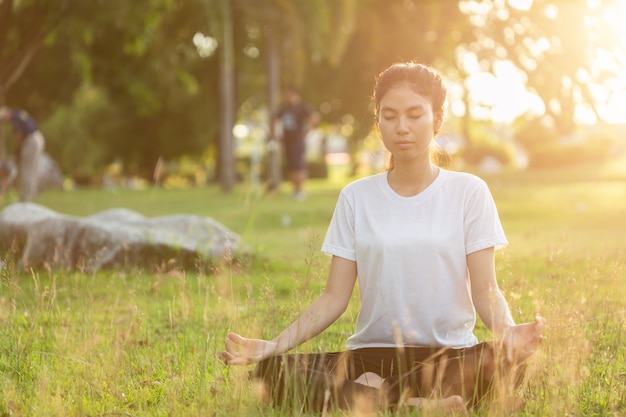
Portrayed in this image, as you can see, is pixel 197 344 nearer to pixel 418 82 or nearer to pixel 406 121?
pixel 406 121

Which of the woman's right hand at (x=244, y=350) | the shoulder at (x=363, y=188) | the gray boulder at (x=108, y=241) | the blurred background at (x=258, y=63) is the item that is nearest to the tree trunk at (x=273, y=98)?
the blurred background at (x=258, y=63)

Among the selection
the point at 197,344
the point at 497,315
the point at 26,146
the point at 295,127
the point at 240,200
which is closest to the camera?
the point at 497,315

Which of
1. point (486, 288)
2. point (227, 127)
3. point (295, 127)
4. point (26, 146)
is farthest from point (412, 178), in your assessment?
point (227, 127)

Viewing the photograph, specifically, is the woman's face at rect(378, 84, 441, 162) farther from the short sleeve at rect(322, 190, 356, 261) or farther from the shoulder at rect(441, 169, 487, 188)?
the short sleeve at rect(322, 190, 356, 261)

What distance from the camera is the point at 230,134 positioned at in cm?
2359

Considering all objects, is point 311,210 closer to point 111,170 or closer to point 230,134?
point 230,134

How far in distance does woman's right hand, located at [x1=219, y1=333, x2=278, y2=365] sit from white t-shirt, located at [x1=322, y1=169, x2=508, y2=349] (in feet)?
1.49

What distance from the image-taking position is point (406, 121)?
12.4 ft

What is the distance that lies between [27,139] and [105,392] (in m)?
13.4

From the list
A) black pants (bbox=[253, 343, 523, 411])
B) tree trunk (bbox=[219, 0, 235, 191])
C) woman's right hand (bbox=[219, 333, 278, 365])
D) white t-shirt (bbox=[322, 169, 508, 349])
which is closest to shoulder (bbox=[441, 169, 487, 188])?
white t-shirt (bbox=[322, 169, 508, 349])

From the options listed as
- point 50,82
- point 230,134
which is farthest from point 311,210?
point 50,82

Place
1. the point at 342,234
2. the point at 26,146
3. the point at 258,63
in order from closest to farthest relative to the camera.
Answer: the point at 342,234 < the point at 26,146 < the point at 258,63

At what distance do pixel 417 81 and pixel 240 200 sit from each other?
5939 millimetres

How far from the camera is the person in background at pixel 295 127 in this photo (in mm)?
19312
